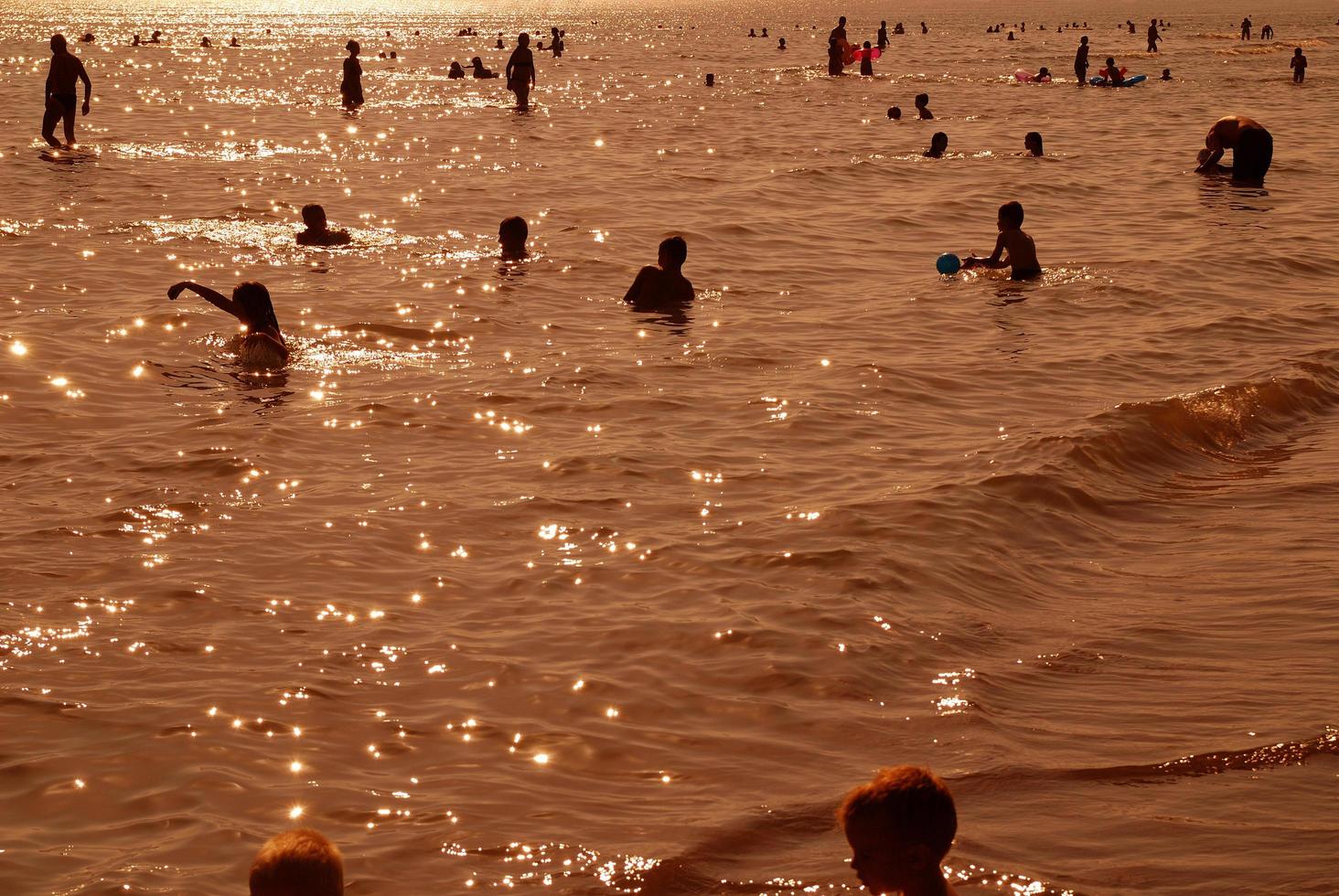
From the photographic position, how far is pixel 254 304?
12453 millimetres

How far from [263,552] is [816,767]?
146 inches

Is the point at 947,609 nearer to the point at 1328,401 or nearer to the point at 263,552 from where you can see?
the point at 263,552

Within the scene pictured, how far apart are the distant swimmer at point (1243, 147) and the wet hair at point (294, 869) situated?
23.3 meters

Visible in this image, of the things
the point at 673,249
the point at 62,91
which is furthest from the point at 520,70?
the point at 673,249

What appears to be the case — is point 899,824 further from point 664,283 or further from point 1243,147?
point 1243,147

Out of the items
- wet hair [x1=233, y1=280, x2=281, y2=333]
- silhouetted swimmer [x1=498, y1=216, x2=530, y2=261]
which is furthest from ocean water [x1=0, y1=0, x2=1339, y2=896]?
wet hair [x1=233, y1=280, x2=281, y2=333]

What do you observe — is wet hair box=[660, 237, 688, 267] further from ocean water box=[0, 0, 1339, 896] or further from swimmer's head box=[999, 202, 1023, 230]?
swimmer's head box=[999, 202, 1023, 230]

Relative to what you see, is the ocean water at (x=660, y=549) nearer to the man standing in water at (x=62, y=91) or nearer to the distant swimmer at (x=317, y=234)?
the distant swimmer at (x=317, y=234)

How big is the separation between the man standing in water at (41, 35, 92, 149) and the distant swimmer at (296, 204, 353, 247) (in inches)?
349

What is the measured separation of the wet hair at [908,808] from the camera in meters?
3.59

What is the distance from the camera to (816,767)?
607cm

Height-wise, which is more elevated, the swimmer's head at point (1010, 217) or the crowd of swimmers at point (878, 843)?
the swimmer's head at point (1010, 217)

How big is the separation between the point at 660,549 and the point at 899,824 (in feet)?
16.2

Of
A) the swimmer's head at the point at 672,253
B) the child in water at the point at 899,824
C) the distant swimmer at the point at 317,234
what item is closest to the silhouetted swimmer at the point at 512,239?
the distant swimmer at the point at 317,234
